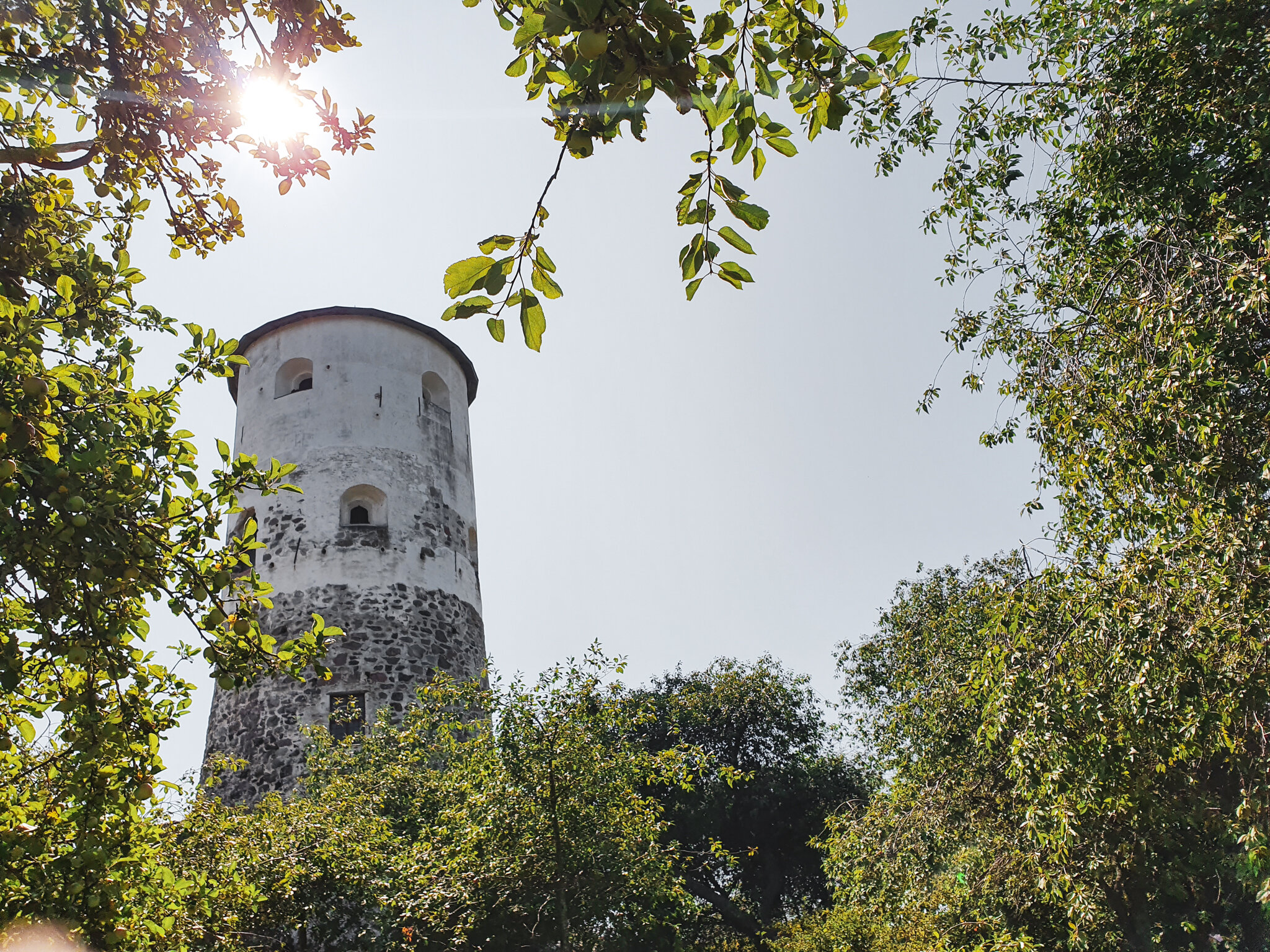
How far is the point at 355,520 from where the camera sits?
13555 mm

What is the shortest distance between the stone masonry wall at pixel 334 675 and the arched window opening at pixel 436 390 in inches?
141

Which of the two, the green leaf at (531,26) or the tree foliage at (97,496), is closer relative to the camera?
the green leaf at (531,26)

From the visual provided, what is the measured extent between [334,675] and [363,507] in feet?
8.90

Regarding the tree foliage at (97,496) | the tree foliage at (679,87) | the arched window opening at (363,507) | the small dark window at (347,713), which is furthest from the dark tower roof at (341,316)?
the tree foliage at (679,87)

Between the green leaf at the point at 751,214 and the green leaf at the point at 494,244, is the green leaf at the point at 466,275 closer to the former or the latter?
the green leaf at the point at 494,244

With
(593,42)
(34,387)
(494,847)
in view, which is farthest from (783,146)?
(494,847)

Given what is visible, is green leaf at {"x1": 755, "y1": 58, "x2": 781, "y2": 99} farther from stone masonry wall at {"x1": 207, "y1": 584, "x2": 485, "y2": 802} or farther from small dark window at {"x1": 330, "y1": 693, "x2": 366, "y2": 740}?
stone masonry wall at {"x1": 207, "y1": 584, "x2": 485, "y2": 802}

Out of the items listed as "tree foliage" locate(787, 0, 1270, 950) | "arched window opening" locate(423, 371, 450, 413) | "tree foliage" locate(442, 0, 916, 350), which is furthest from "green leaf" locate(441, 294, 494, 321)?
"arched window opening" locate(423, 371, 450, 413)

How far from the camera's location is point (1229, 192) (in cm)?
484

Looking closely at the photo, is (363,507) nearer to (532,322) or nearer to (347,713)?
(347,713)

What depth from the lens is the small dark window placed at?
11406 mm

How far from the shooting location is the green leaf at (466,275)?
161cm

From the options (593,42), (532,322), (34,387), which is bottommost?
(532,322)

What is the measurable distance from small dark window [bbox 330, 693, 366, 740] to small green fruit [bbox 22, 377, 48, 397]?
9.34 meters
